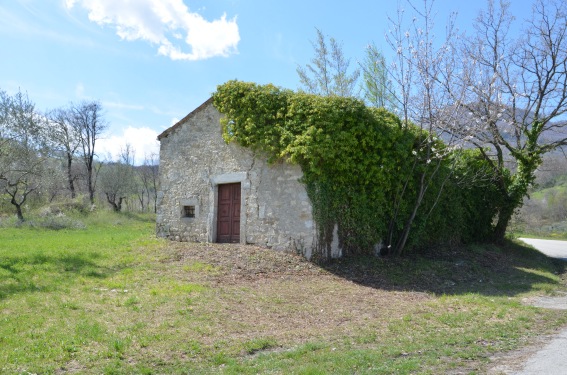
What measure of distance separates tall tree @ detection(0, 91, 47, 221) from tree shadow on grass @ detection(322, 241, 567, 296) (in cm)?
1280

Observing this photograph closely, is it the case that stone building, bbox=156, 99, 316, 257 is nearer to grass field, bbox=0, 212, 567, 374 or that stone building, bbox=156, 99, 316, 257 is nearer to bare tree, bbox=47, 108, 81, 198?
grass field, bbox=0, 212, 567, 374

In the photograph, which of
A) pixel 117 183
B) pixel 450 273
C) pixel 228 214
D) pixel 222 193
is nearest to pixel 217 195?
pixel 222 193

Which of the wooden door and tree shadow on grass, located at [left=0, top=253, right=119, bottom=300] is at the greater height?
the wooden door

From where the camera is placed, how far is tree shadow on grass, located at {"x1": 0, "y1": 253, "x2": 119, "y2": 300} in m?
8.66

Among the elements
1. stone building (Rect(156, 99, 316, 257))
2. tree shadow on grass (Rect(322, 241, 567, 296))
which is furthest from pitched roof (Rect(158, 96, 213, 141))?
tree shadow on grass (Rect(322, 241, 567, 296))

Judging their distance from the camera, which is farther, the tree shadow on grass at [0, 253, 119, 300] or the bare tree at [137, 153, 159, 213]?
the bare tree at [137, 153, 159, 213]

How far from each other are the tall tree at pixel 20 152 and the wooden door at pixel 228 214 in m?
8.09

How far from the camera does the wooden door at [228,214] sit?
43.2 ft

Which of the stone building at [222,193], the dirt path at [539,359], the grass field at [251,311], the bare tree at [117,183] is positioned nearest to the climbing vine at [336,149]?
the stone building at [222,193]

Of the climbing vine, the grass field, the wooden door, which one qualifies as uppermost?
the climbing vine

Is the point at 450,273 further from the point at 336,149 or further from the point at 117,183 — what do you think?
the point at 117,183

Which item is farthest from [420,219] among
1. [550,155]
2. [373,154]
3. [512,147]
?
[550,155]

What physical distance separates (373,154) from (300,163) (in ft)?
6.25

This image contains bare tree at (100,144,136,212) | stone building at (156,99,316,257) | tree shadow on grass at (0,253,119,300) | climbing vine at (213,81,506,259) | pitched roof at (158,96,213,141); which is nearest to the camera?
tree shadow on grass at (0,253,119,300)
